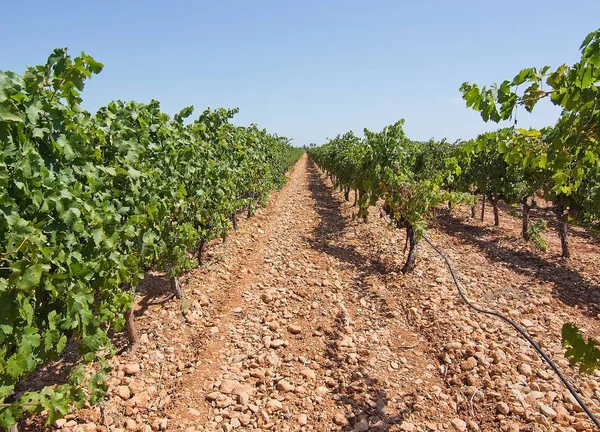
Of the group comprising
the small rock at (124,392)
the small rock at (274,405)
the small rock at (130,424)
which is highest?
the small rock at (124,392)

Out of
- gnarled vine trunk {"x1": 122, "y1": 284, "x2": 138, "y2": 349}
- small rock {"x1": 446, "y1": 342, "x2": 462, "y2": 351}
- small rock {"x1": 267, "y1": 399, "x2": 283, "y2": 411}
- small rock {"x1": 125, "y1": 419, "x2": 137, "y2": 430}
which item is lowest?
small rock {"x1": 267, "y1": 399, "x2": 283, "y2": 411}

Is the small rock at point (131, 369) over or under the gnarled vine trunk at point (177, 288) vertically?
under

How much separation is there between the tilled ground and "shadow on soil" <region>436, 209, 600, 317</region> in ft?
0.22

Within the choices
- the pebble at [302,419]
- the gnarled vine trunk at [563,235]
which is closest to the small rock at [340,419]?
the pebble at [302,419]

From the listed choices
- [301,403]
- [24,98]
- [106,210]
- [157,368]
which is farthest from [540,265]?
[24,98]

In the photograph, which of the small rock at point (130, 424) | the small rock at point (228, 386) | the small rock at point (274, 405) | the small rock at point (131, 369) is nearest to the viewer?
the small rock at point (130, 424)

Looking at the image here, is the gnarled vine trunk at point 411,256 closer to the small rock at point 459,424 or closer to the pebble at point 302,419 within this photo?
the small rock at point 459,424

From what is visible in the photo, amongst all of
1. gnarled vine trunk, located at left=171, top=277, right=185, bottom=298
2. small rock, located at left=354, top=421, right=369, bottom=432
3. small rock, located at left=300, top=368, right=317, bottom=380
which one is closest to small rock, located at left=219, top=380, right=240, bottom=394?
small rock, located at left=300, top=368, right=317, bottom=380

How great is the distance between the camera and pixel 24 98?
10.2ft

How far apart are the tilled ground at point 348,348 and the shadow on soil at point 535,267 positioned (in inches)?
2.7

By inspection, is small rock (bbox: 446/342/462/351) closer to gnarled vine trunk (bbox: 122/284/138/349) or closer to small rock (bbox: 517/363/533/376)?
small rock (bbox: 517/363/533/376)

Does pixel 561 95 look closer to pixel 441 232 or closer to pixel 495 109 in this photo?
pixel 495 109

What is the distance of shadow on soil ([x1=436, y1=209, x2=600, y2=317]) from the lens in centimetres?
873

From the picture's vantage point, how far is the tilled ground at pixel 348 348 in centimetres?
472
